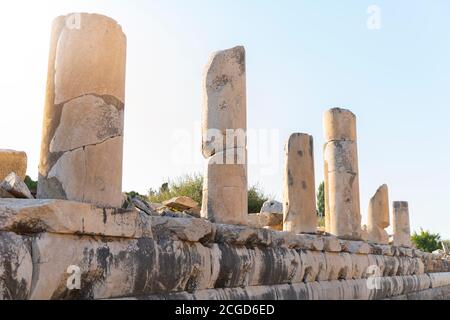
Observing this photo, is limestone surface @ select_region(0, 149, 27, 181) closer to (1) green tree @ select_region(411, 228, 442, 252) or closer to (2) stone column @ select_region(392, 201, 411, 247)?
(2) stone column @ select_region(392, 201, 411, 247)

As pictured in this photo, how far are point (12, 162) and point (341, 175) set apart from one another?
6.52 m

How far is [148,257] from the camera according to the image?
4559 mm

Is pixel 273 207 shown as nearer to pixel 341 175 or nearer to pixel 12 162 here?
pixel 341 175

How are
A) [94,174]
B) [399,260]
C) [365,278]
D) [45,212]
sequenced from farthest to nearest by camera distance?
[399,260], [365,278], [94,174], [45,212]

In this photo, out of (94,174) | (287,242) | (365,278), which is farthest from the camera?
(365,278)

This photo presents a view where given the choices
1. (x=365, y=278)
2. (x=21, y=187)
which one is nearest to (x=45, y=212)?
(x=21, y=187)

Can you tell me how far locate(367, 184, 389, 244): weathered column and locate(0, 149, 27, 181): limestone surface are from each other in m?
10.1

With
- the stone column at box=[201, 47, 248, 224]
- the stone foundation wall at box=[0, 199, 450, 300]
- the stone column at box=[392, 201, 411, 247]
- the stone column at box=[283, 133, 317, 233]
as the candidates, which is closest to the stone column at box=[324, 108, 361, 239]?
the stone column at box=[283, 133, 317, 233]

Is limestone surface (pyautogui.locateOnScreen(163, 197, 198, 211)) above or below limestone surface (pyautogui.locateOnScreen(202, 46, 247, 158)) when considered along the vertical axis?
below

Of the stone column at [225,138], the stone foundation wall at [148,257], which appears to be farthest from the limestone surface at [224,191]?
the stone foundation wall at [148,257]

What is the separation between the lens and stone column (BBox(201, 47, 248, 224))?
7.27m

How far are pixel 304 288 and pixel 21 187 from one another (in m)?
4.36
